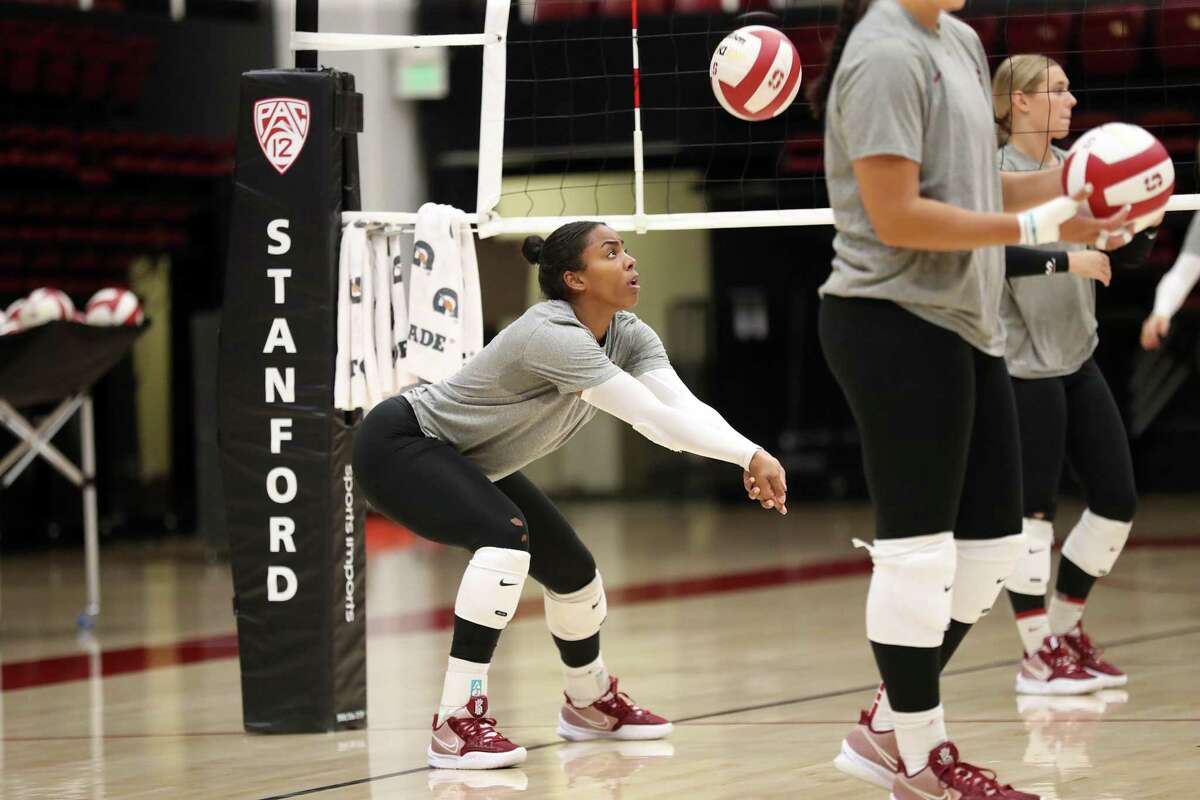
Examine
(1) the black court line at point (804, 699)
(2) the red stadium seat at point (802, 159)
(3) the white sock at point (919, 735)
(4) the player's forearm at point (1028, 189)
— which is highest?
(2) the red stadium seat at point (802, 159)

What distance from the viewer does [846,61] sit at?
9.55 ft

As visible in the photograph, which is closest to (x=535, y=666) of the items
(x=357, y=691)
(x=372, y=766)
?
(x=357, y=691)

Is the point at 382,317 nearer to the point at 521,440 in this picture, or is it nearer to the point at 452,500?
the point at 521,440

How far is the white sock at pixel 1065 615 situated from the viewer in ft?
16.2

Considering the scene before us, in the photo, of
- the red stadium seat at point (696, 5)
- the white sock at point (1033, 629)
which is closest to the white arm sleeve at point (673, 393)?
the white sock at point (1033, 629)

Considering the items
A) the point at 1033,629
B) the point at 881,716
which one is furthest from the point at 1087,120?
the point at 881,716

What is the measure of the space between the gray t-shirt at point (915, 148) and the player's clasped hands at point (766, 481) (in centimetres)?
65

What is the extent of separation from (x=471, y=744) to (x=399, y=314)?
4.27 ft

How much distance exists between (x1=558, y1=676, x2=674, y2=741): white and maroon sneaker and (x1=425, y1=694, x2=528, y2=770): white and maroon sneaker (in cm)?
34

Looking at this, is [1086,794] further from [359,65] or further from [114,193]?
[359,65]

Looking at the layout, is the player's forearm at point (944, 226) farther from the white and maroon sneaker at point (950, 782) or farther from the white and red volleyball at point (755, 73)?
the white and red volleyball at point (755, 73)

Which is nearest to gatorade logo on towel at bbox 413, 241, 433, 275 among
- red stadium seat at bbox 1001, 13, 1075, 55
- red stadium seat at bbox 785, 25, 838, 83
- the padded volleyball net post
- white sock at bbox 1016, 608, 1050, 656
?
the padded volleyball net post

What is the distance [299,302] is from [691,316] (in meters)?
10.8

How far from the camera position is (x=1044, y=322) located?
4773 mm
